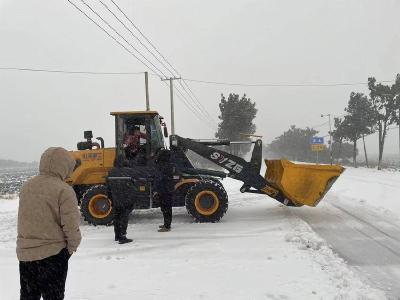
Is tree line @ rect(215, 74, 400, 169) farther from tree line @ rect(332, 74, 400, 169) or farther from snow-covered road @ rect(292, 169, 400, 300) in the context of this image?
snow-covered road @ rect(292, 169, 400, 300)

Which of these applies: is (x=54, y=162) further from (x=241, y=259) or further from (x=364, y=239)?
(x=364, y=239)

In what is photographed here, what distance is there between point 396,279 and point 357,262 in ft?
2.52

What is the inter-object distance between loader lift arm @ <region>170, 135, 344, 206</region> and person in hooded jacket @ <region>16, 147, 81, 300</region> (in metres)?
6.40

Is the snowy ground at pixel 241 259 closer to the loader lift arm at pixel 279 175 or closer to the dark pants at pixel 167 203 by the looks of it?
the dark pants at pixel 167 203

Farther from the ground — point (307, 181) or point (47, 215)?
point (47, 215)

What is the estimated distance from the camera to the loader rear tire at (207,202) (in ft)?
29.7

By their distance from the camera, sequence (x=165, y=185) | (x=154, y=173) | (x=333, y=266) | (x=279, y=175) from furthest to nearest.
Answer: (x=279, y=175) < (x=154, y=173) < (x=165, y=185) < (x=333, y=266)

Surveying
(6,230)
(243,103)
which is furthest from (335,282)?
(243,103)

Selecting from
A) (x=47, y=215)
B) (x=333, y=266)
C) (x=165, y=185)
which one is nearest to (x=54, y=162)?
(x=47, y=215)

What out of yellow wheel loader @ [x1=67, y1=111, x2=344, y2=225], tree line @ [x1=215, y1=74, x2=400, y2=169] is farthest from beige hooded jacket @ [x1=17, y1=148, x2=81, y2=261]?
tree line @ [x1=215, y1=74, x2=400, y2=169]

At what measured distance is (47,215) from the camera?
3.31 metres

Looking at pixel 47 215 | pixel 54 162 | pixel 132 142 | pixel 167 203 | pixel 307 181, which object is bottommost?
pixel 167 203

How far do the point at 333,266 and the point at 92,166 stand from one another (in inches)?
243

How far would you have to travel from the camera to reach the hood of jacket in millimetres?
3375
